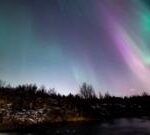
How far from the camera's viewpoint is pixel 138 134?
10412cm

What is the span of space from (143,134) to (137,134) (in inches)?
89.0

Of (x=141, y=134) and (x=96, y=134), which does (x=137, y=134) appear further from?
(x=96, y=134)

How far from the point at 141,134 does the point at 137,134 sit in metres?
1.51

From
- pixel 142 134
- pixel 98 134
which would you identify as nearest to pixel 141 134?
pixel 142 134

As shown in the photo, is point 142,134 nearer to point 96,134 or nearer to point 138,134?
point 138,134

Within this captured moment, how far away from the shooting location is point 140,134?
342 feet

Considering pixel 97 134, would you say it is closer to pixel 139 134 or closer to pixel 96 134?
pixel 96 134

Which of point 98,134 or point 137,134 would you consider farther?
point 98,134

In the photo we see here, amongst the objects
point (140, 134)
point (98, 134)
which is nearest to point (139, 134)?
point (140, 134)

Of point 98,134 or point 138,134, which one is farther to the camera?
point 98,134

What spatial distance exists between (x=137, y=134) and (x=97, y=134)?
59.7 feet

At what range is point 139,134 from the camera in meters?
104

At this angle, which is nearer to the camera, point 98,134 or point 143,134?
point 143,134

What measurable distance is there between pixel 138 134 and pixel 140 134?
0.79 m
